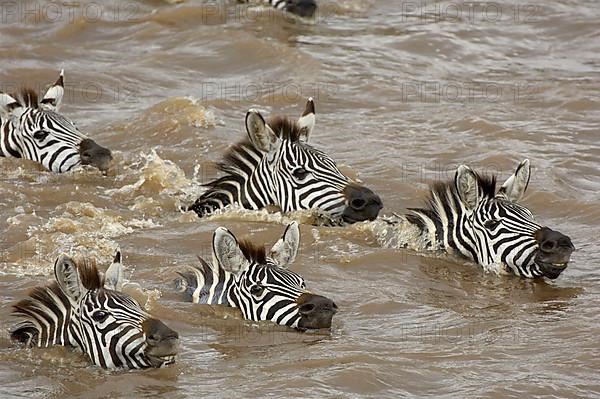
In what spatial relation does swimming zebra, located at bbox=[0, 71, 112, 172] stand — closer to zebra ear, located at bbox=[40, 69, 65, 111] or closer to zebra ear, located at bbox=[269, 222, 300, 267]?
zebra ear, located at bbox=[40, 69, 65, 111]

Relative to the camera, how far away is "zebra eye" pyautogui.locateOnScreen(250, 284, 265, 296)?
10.2 meters

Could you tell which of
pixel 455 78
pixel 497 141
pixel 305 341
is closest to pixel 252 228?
pixel 305 341

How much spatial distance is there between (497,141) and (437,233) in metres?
5.60

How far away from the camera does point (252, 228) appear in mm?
13109

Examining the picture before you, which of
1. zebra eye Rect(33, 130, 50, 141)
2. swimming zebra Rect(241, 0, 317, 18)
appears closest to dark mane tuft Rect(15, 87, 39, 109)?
zebra eye Rect(33, 130, 50, 141)

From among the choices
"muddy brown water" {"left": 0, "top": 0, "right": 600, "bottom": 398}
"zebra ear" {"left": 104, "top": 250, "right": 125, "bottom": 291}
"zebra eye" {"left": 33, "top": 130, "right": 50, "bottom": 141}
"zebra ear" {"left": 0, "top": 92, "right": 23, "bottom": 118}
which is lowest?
"muddy brown water" {"left": 0, "top": 0, "right": 600, "bottom": 398}

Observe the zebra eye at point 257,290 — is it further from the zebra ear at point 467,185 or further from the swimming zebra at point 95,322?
the zebra ear at point 467,185

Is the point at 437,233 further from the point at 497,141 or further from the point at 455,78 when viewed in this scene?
the point at 455,78

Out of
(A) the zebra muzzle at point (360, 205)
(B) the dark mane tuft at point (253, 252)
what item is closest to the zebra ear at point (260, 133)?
(A) the zebra muzzle at point (360, 205)

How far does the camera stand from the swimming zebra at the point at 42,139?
15.3 meters

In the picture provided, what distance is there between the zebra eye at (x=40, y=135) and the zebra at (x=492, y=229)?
16.6ft

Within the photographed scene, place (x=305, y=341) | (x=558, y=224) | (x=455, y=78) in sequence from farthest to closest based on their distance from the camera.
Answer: (x=455, y=78) → (x=558, y=224) → (x=305, y=341)

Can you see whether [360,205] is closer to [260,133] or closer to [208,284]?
[260,133]

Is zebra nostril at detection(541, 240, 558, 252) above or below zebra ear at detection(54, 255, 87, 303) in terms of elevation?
below
